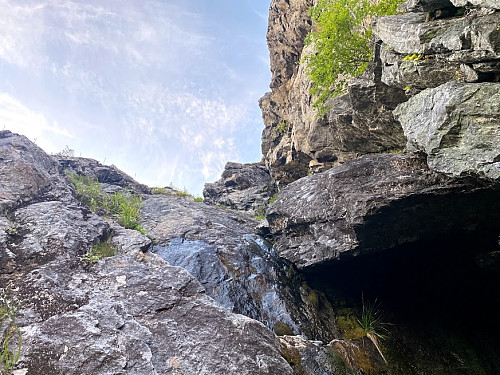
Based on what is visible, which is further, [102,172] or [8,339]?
[102,172]

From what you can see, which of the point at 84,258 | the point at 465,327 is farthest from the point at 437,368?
the point at 84,258

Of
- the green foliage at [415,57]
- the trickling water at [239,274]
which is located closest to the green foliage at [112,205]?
the trickling water at [239,274]

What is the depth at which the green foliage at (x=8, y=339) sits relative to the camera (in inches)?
170

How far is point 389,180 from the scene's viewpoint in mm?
8516

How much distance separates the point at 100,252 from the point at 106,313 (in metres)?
3.12

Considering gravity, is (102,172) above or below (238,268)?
above

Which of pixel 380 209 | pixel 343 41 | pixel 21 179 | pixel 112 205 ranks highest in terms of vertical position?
pixel 343 41

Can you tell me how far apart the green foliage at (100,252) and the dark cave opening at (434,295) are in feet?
22.4

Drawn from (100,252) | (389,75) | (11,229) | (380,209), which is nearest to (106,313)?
(100,252)

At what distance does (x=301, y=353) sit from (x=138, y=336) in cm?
357

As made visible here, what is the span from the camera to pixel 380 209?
8109mm

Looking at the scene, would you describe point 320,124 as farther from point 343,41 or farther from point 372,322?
point 372,322

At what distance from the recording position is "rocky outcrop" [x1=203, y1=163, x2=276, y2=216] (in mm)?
21422

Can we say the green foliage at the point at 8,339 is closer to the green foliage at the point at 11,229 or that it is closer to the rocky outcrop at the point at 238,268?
the green foliage at the point at 11,229
